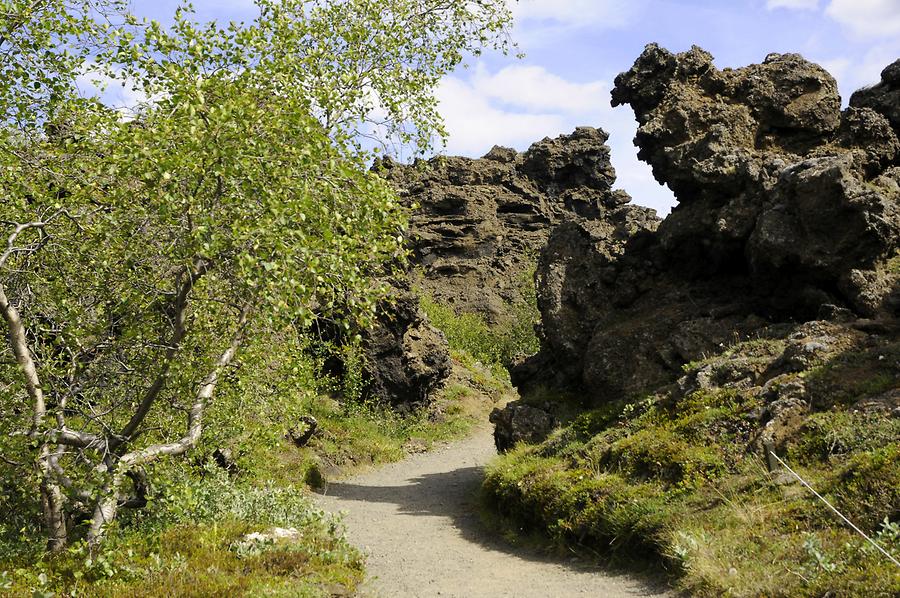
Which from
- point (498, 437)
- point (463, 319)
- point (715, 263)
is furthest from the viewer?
point (463, 319)

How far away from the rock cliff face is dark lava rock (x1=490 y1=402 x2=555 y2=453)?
1580 millimetres

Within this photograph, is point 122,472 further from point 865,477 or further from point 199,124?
point 865,477

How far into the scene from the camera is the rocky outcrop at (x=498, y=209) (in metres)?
55.8

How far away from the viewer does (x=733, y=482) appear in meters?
11.7

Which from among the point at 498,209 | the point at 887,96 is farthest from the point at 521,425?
the point at 498,209

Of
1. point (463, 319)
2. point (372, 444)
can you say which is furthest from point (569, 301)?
point (463, 319)

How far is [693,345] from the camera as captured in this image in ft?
56.6

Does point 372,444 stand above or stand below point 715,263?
below

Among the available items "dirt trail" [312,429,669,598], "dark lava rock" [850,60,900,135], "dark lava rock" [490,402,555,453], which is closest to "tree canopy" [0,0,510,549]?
"dirt trail" [312,429,669,598]

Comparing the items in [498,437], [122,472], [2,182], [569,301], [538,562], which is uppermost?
[2,182]

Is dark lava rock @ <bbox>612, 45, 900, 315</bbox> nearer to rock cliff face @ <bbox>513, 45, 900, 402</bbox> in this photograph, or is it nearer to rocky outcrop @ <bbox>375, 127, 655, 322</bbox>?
rock cliff face @ <bbox>513, 45, 900, 402</bbox>

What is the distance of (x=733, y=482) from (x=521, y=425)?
8.34 m

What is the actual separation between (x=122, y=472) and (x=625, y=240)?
16.4 meters

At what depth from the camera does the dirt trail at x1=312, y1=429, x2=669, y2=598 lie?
11.4 meters
